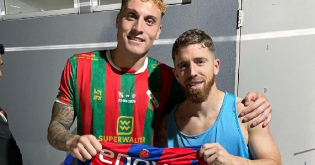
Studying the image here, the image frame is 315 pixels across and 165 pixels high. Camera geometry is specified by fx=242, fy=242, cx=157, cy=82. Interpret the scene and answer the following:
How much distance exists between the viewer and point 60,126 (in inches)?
47.8

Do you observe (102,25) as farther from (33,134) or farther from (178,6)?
(33,134)

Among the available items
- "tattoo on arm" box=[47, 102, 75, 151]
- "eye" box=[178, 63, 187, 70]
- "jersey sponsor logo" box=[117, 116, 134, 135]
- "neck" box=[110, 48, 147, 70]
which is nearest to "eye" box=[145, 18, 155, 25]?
"neck" box=[110, 48, 147, 70]

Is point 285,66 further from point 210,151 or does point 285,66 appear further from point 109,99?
point 109,99

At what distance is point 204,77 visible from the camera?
3.78ft

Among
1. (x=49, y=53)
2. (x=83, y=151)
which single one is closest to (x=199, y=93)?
(x=83, y=151)

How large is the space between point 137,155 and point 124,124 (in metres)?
0.21

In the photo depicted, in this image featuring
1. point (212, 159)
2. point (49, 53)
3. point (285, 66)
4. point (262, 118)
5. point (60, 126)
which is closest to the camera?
point (212, 159)

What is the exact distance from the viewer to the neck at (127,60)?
1.27 meters

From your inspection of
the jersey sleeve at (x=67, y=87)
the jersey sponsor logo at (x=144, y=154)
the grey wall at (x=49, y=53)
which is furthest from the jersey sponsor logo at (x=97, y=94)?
the grey wall at (x=49, y=53)

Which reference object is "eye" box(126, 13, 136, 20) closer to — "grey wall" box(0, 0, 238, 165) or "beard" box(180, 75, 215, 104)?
"beard" box(180, 75, 215, 104)

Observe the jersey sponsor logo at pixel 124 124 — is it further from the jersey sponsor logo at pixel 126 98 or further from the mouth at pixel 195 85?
the mouth at pixel 195 85

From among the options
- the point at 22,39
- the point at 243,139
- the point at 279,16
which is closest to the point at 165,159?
the point at 243,139

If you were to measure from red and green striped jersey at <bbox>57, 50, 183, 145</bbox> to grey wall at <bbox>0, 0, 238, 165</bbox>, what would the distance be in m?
0.79

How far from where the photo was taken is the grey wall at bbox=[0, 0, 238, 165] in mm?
1859
